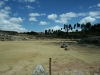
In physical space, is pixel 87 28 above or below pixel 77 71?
above

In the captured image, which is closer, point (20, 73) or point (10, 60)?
point (20, 73)

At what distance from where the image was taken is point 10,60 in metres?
12.5

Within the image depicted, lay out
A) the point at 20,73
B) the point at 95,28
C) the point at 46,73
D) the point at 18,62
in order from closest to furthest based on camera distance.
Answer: the point at 46,73 < the point at 20,73 < the point at 18,62 < the point at 95,28

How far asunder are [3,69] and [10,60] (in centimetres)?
218

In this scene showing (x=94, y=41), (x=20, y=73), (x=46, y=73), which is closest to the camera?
(x=46, y=73)

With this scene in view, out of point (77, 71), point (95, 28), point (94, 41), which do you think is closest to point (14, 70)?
point (77, 71)

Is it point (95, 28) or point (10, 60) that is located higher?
point (95, 28)

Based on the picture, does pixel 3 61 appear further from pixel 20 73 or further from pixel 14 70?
pixel 20 73

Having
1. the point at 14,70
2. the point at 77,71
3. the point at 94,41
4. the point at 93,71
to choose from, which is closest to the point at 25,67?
the point at 14,70

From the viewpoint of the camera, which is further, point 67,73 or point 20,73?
point 20,73

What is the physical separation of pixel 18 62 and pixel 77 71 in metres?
5.92

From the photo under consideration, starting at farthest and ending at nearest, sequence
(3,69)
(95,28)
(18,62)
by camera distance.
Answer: (95,28)
(18,62)
(3,69)

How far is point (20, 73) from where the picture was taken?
9.46 metres

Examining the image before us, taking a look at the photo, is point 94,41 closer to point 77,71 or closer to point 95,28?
point 77,71
